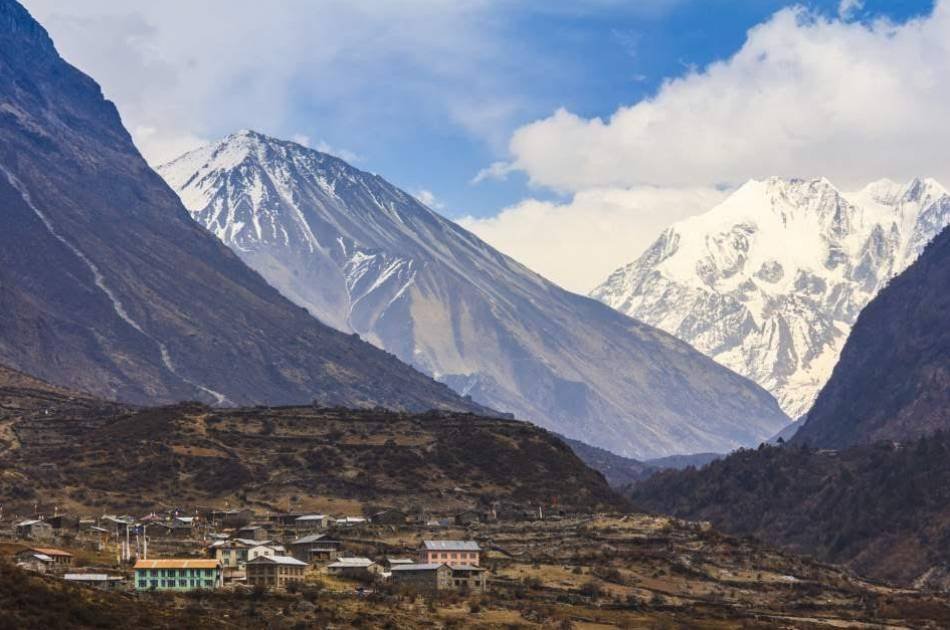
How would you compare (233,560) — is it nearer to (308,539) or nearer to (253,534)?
(308,539)

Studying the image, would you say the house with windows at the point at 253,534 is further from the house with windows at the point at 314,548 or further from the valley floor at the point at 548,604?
the valley floor at the point at 548,604

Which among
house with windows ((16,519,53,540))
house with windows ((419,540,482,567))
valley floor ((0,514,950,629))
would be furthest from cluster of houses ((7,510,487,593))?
valley floor ((0,514,950,629))

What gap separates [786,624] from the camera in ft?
548

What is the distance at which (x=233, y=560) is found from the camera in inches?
6550

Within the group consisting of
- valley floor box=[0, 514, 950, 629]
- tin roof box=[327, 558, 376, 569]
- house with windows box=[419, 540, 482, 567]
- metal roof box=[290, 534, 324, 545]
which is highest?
metal roof box=[290, 534, 324, 545]

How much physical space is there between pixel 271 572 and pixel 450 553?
86.7 ft

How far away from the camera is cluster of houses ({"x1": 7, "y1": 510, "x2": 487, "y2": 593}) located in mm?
147875

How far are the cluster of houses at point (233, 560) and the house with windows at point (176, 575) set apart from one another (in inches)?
2.8

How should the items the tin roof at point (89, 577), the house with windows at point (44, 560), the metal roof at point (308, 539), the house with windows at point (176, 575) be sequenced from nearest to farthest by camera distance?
the tin roof at point (89, 577) < the house with windows at point (176, 575) < the house with windows at point (44, 560) < the metal roof at point (308, 539)

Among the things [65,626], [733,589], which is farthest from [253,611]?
[733,589]

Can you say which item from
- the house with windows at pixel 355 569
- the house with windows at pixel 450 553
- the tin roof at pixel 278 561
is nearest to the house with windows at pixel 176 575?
the tin roof at pixel 278 561

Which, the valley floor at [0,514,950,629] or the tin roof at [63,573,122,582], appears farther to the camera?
the tin roof at [63,573,122,582]

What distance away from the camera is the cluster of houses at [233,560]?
148 meters

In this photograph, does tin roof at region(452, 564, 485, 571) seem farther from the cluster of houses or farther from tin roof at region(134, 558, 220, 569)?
tin roof at region(134, 558, 220, 569)
